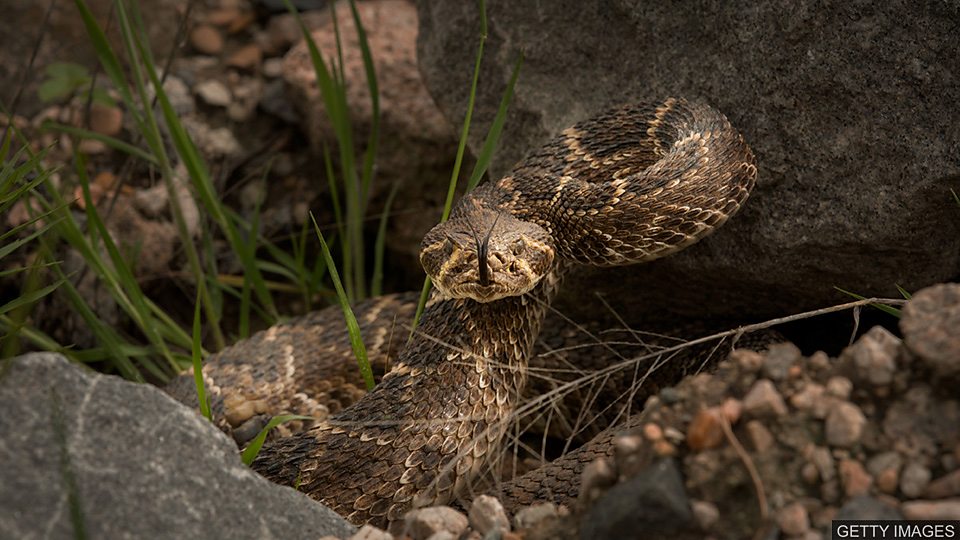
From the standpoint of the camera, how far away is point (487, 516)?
362 cm

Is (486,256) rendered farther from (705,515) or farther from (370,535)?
(705,515)

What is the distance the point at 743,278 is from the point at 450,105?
1984 millimetres

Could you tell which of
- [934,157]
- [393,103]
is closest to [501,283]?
[934,157]

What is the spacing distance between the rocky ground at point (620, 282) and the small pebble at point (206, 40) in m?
0.02

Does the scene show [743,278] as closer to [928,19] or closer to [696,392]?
[928,19]

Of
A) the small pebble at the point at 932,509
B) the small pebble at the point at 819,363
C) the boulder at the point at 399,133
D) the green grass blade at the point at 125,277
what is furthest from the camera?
the boulder at the point at 399,133

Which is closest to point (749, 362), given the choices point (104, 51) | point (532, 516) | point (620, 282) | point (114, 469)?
point (532, 516)

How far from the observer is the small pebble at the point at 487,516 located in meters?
3.57

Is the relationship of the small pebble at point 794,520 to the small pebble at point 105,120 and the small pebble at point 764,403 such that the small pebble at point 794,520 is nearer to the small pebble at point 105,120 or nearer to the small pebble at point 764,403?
the small pebble at point 764,403

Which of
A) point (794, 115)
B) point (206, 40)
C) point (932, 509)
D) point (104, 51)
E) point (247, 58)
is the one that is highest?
point (104, 51)

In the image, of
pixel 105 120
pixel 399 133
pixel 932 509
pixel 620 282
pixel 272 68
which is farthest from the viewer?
pixel 272 68

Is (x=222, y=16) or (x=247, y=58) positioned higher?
(x=222, y=16)

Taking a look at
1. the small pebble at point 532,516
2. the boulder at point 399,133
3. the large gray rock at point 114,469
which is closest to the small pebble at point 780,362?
the small pebble at point 532,516

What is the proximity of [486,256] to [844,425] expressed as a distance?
1.74m
